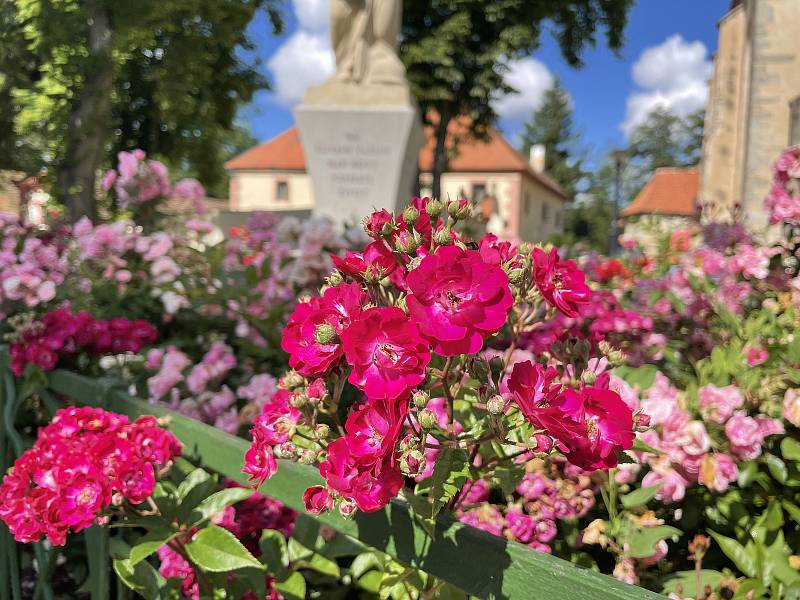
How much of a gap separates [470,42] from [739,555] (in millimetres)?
18301

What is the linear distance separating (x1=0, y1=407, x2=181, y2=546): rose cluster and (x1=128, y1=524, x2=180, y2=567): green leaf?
0.07 metres

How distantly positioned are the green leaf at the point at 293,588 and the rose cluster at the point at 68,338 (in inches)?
40.1

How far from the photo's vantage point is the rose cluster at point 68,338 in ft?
6.23

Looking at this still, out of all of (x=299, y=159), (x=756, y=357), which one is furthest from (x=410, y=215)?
(x=299, y=159)

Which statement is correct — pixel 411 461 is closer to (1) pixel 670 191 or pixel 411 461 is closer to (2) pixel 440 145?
(2) pixel 440 145

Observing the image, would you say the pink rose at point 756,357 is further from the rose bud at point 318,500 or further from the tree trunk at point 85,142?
the tree trunk at point 85,142

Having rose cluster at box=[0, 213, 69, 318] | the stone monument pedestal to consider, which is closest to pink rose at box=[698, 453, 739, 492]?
rose cluster at box=[0, 213, 69, 318]

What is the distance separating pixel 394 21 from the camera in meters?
6.21

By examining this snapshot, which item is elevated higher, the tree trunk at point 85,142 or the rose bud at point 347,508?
the tree trunk at point 85,142

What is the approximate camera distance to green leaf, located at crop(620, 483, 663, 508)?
126cm

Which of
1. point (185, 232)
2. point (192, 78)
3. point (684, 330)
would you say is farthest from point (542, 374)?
point (192, 78)

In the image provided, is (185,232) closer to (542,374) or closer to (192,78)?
(542,374)

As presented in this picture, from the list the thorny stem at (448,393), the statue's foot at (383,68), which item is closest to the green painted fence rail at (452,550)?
the thorny stem at (448,393)

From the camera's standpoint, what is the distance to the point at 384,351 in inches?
29.5
